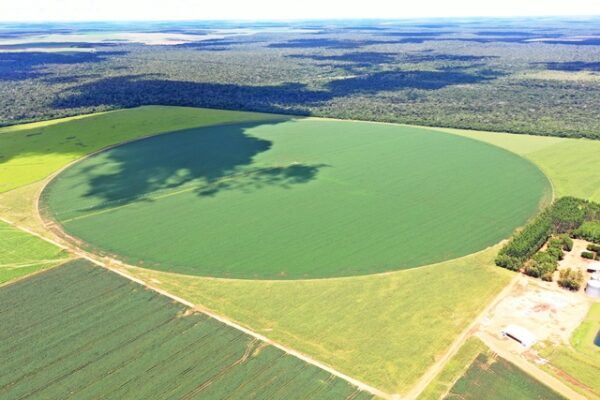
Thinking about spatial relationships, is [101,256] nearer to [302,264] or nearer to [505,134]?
[302,264]

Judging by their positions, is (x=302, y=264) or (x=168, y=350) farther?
(x=302, y=264)

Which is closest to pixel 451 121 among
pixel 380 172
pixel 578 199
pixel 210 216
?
pixel 380 172


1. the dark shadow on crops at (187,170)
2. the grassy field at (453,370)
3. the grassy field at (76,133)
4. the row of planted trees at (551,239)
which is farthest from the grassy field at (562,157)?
the grassy field at (76,133)

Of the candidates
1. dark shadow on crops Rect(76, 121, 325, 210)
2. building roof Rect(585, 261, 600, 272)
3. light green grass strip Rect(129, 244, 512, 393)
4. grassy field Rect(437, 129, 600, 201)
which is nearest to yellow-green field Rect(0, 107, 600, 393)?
light green grass strip Rect(129, 244, 512, 393)

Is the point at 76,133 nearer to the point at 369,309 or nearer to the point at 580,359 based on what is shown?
the point at 369,309

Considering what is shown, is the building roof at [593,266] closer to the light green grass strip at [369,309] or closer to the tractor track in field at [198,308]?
the light green grass strip at [369,309]

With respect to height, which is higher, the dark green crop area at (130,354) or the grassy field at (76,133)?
the grassy field at (76,133)
